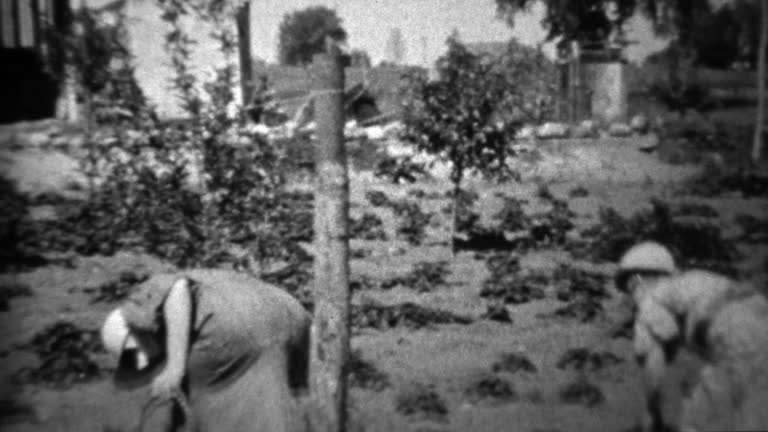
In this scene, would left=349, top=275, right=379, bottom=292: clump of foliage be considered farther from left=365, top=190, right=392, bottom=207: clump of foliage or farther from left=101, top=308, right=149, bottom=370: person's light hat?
left=101, top=308, right=149, bottom=370: person's light hat

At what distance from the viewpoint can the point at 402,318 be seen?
8.05 meters

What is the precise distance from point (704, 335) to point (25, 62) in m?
21.1

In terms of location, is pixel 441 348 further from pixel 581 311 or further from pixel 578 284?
pixel 578 284

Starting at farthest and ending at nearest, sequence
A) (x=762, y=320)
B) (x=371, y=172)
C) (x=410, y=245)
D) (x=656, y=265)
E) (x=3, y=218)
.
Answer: (x=371, y=172)
(x=3, y=218)
(x=410, y=245)
(x=656, y=265)
(x=762, y=320)

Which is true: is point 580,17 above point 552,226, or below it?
above

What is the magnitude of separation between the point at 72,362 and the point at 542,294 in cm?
515

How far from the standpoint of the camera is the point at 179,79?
700 cm

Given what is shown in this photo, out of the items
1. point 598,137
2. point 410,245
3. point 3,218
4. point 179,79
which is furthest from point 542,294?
point 598,137

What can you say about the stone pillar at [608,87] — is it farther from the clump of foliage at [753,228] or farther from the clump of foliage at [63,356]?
the clump of foliage at [63,356]

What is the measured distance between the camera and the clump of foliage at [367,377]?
20.9 feet

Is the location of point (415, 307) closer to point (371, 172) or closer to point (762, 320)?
point (762, 320)

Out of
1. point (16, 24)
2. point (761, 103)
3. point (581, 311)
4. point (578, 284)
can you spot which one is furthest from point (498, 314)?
point (16, 24)

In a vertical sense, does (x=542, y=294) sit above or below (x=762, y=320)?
below

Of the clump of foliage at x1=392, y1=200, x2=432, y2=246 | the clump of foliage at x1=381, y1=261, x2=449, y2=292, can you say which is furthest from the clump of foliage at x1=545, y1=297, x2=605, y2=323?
the clump of foliage at x1=392, y1=200, x2=432, y2=246
